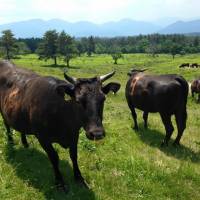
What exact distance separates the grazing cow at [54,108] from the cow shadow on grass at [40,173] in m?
0.26

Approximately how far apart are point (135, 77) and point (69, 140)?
9.23 metres

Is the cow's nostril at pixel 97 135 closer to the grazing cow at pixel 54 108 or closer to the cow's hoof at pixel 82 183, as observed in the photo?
the grazing cow at pixel 54 108

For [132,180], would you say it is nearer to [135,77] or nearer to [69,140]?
[69,140]

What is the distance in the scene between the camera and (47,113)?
891 centimetres

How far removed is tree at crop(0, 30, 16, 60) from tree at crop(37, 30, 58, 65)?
28.0 feet

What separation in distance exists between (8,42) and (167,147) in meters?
108

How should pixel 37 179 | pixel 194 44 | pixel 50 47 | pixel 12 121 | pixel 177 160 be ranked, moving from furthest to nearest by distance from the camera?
pixel 194 44 < pixel 50 47 < pixel 177 160 < pixel 12 121 < pixel 37 179

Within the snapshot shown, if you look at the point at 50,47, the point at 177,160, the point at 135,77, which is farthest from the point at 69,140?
the point at 50,47

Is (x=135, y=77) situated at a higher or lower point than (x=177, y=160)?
higher

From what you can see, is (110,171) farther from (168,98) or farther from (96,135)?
(168,98)

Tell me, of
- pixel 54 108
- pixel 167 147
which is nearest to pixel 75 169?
pixel 54 108

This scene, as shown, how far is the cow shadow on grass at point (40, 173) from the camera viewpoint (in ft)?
29.1

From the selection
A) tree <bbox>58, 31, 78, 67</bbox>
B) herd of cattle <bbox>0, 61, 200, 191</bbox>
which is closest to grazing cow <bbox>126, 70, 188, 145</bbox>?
herd of cattle <bbox>0, 61, 200, 191</bbox>

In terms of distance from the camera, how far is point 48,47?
396 ft
